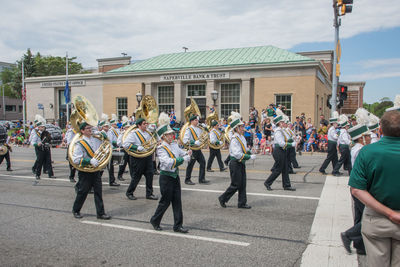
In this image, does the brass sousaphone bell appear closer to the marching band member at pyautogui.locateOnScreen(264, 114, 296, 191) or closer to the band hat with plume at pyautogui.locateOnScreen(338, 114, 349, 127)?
the marching band member at pyautogui.locateOnScreen(264, 114, 296, 191)

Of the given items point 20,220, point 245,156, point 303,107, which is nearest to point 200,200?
point 245,156

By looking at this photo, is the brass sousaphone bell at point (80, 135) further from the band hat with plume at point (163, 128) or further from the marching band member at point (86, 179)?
the band hat with plume at point (163, 128)

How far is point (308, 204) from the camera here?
7.58 meters

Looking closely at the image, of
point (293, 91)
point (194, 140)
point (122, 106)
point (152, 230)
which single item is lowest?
point (152, 230)

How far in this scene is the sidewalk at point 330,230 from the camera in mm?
4684

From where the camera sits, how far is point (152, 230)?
6000mm

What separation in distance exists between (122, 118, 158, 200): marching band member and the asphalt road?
293 millimetres

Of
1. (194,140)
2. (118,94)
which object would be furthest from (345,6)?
(118,94)

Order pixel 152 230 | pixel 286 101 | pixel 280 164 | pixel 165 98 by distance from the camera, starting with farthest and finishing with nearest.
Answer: pixel 165 98 → pixel 286 101 → pixel 280 164 → pixel 152 230

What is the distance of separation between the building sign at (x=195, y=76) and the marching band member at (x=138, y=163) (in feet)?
64.0

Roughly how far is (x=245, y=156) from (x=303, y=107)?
63.0 ft

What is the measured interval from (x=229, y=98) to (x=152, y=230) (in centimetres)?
2326

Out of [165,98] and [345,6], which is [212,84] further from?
[345,6]

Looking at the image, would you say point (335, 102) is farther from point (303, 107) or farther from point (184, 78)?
point (184, 78)
